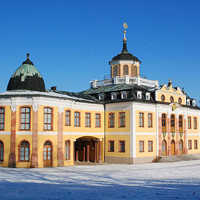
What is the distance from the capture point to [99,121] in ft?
139

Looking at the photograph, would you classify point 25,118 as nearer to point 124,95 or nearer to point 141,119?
point 124,95

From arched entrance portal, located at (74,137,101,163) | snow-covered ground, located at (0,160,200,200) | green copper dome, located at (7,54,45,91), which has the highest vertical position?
green copper dome, located at (7,54,45,91)

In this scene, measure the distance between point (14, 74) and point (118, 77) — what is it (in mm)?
16535

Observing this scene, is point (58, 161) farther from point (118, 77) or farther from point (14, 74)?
point (118, 77)

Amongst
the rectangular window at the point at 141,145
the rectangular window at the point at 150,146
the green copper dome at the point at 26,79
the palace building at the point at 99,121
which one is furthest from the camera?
the rectangular window at the point at 150,146

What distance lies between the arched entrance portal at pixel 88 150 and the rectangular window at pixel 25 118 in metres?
10.7

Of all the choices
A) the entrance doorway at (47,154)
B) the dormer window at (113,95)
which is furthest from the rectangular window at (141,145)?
the entrance doorway at (47,154)

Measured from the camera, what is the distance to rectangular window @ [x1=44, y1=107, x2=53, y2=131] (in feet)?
114

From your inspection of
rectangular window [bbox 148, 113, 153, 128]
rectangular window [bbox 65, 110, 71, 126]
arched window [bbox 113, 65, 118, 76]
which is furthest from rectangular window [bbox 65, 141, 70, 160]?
arched window [bbox 113, 65, 118, 76]

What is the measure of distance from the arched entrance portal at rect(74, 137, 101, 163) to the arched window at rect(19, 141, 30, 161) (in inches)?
391

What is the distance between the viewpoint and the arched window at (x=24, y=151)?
3359cm

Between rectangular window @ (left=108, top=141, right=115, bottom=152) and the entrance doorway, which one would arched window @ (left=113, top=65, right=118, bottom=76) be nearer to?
rectangular window @ (left=108, top=141, right=115, bottom=152)

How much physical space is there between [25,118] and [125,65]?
68.7 ft

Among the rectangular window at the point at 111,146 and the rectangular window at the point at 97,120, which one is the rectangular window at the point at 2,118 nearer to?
the rectangular window at the point at 97,120
